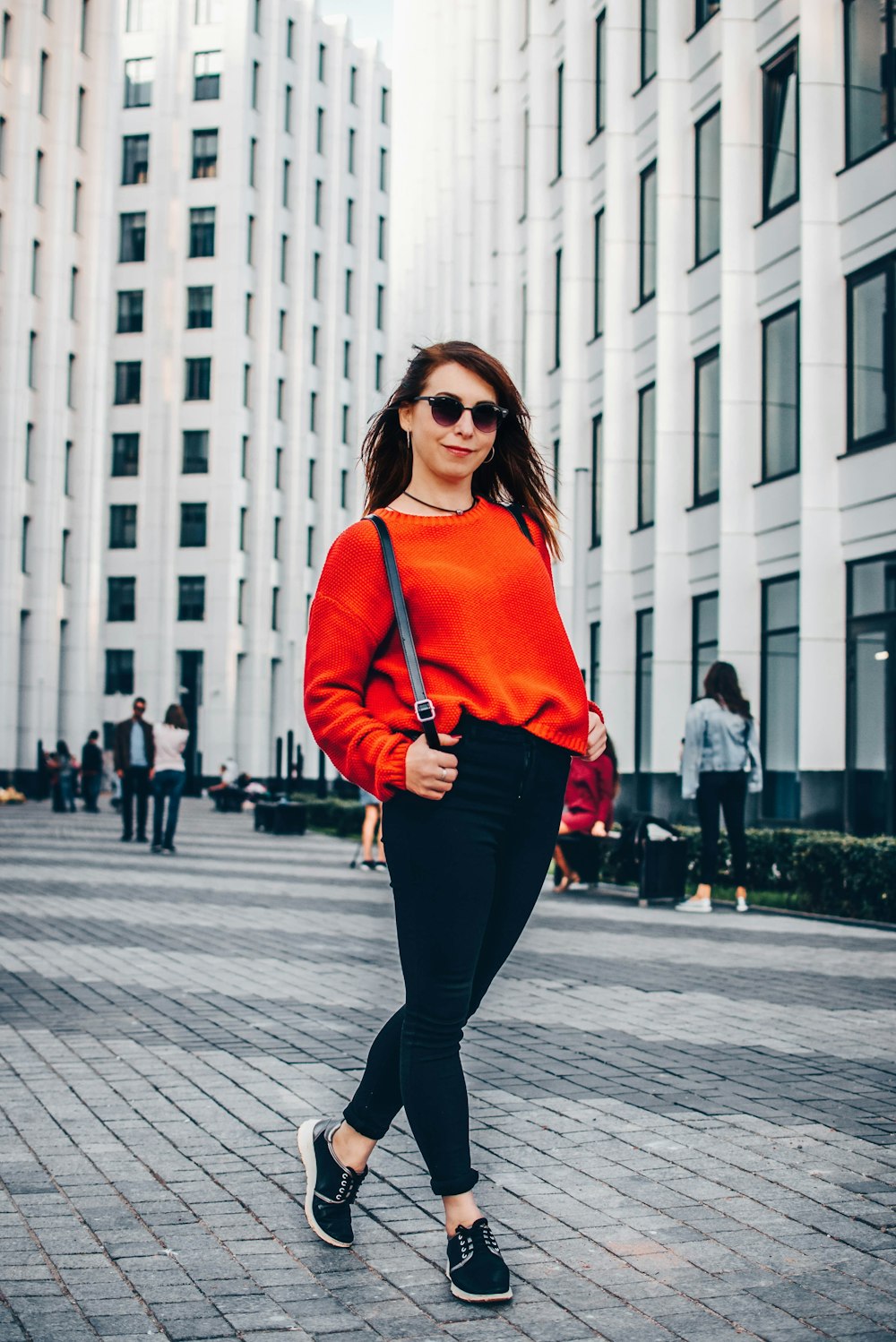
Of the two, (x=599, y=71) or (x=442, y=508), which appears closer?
(x=442, y=508)

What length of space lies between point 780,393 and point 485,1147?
18.3m

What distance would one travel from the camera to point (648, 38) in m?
27.4

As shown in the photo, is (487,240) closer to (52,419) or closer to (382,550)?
(52,419)

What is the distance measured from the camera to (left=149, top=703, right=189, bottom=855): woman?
2033cm

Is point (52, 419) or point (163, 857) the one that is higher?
point (52, 419)

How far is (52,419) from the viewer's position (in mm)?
52562

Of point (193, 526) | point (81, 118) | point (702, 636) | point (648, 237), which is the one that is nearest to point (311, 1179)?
point (702, 636)

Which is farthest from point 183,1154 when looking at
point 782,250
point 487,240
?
point 487,240

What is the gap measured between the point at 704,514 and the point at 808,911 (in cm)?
1138

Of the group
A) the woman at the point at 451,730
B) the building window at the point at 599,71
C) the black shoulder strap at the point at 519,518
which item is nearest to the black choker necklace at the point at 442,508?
the woman at the point at 451,730

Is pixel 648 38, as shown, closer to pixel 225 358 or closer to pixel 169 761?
pixel 169 761

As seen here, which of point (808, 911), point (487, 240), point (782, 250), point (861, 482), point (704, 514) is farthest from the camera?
point (487, 240)

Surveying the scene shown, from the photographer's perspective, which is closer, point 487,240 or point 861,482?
point 861,482

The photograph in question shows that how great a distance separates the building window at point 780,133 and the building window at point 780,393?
1.54m
